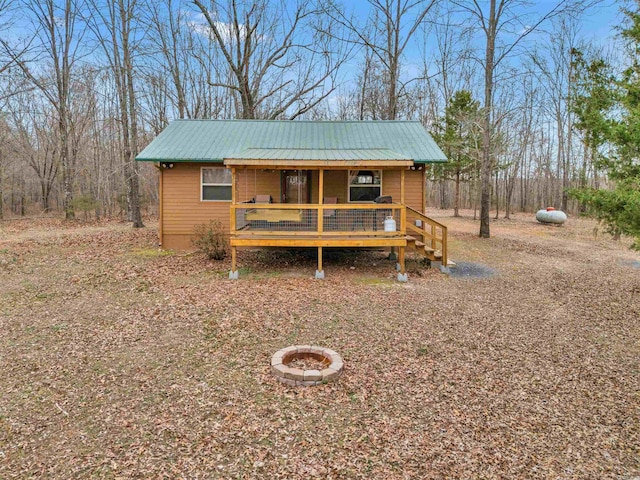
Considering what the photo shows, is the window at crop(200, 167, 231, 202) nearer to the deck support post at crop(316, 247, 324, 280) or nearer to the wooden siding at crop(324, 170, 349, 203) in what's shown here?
the wooden siding at crop(324, 170, 349, 203)

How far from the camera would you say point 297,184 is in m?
12.1

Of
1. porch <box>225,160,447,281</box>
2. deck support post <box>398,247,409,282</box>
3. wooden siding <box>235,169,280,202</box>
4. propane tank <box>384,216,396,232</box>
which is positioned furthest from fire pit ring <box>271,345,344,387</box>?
wooden siding <box>235,169,280,202</box>

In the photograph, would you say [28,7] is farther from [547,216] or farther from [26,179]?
[547,216]

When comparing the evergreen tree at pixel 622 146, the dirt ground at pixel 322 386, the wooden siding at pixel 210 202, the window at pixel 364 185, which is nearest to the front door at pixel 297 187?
the wooden siding at pixel 210 202

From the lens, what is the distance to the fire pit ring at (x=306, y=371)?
170 inches

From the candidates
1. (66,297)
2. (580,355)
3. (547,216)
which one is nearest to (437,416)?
(580,355)

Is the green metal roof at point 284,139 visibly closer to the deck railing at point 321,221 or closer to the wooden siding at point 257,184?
the wooden siding at point 257,184

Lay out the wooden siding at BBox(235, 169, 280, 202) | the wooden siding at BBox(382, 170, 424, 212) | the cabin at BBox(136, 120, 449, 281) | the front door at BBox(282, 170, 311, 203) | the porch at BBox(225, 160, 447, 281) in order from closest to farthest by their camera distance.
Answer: the porch at BBox(225, 160, 447, 281) → the cabin at BBox(136, 120, 449, 281) → the wooden siding at BBox(382, 170, 424, 212) → the wooden siding at BBox(235, 169, 280, 202) → the front door at BBox(282, 170, 311, 203)

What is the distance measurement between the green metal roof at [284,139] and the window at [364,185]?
73 cm

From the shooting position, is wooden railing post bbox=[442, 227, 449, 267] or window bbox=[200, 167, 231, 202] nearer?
wooden railing post bbox=[442, 227, 449, 267]

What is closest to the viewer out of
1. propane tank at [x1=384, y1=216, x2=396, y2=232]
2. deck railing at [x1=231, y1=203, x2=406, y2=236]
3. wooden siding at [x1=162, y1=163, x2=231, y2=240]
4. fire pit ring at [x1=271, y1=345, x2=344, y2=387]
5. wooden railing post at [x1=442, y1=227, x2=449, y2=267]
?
fire pit ring at [x1=271, y1=345, x2=344, y2=387]

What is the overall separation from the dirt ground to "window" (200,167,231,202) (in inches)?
129

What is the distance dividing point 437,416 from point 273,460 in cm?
160

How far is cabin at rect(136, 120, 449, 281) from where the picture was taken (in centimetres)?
937
